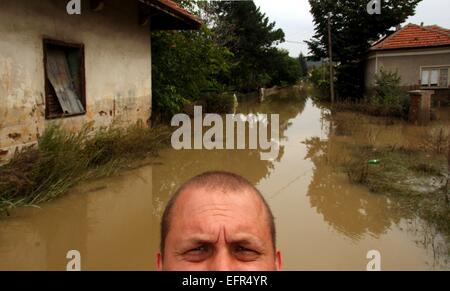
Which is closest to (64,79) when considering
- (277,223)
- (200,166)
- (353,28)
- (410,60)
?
(200,166)

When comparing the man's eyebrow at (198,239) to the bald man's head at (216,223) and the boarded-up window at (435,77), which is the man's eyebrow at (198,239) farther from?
the boarded-up window at (435,77)

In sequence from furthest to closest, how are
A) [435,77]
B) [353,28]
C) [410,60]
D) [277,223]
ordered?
[353,28] < [410,60] < [435,77] < [277,223]

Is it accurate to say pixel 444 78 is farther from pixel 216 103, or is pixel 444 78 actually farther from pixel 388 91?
pixel 216 103

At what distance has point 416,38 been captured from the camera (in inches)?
888

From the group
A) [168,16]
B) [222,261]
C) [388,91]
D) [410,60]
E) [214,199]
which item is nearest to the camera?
[222,261]

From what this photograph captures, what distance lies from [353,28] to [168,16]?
58.2 ft

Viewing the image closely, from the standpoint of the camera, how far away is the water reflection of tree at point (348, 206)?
5238mm

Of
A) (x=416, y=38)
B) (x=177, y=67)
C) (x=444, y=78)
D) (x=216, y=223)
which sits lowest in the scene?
(x=216, y=223)

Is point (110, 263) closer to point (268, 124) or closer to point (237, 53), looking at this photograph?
point (268, 124)

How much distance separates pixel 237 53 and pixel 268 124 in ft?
63.4

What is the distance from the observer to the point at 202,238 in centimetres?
155

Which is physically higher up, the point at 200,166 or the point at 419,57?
the point at 419,57

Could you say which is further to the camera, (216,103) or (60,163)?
(216,103)

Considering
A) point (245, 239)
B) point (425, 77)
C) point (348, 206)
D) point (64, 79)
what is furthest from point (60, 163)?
point (425, 77)
